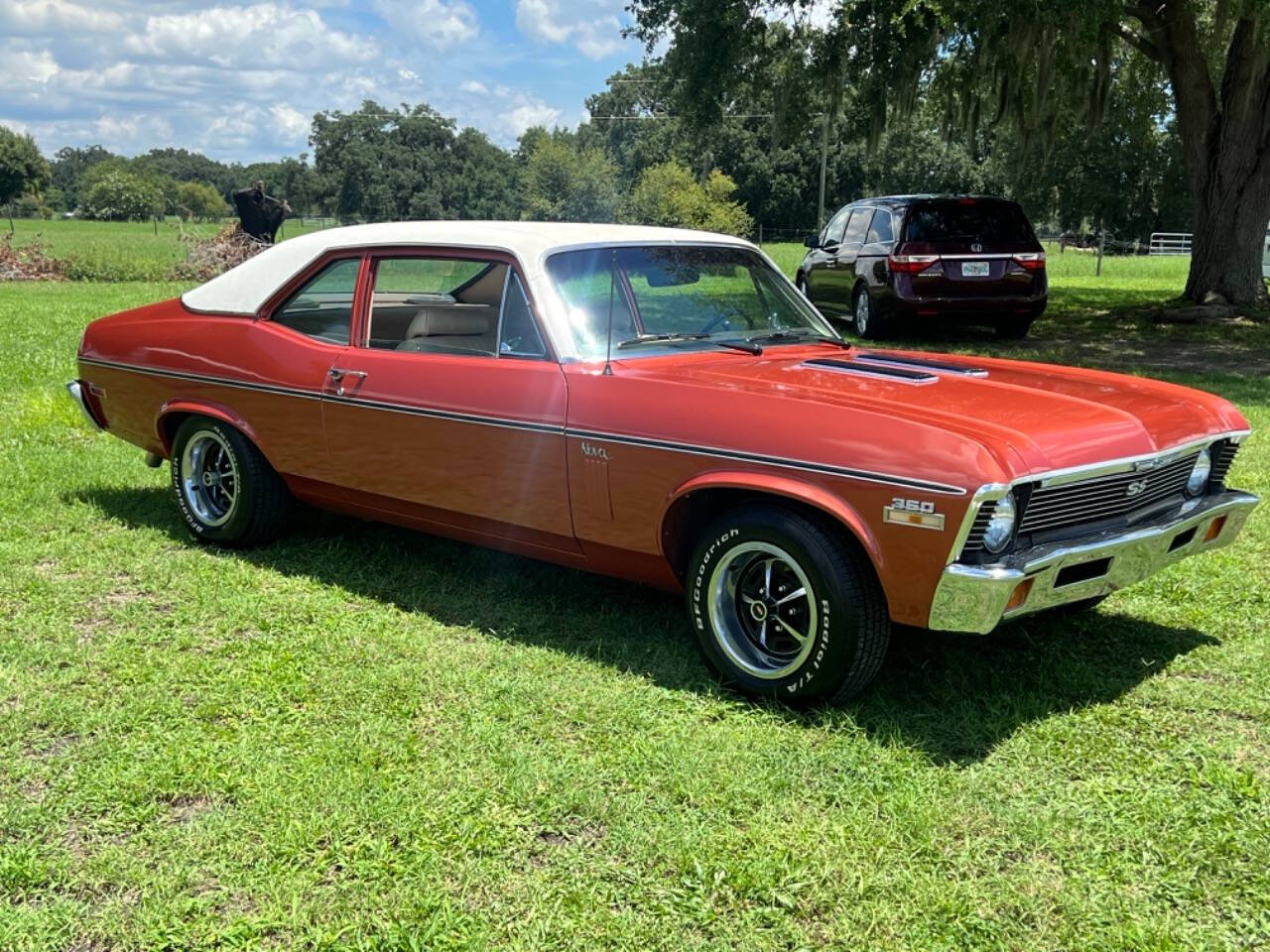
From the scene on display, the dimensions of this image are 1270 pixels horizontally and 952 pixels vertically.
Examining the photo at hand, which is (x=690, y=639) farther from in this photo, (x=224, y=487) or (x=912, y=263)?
(x=912, y=263)

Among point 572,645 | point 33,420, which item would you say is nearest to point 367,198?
point 33,420

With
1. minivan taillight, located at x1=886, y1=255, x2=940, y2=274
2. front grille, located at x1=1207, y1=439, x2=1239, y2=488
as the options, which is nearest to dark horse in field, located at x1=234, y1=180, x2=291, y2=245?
minivan taillight, located at x1=886, y1=255, x2=940, y2=274

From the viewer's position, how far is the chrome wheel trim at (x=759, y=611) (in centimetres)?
376

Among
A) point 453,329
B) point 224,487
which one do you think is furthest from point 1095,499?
point 224,487

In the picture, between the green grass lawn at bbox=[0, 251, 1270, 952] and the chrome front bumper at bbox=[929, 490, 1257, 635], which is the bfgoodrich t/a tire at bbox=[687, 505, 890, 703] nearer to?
the green grass lawn at bbox=[0, 251, 1270, 952]

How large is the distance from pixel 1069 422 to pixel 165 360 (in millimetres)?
4214

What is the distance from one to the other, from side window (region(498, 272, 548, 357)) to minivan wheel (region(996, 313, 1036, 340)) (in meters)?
10.3

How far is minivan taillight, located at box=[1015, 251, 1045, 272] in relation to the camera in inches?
511

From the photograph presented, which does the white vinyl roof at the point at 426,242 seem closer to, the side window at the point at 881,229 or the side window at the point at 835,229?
the side window at the point at 881,229

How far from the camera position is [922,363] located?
467 cm

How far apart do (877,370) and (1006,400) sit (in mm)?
577

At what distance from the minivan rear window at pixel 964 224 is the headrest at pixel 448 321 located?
8.99m

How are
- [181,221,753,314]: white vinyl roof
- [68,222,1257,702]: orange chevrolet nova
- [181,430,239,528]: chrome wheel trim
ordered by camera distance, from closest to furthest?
[68,222,1257,702]: orange chevrolet nova → [181,221,753,314]: white vinyl roof → [181,430,239,528]: chrome wheel trim

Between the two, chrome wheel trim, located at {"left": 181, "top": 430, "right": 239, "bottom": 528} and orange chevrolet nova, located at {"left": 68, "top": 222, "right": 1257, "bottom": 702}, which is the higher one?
orange chevrolet nova, located at {"left": 68, "top": 222, "right": 1257, "bottom": 702}
